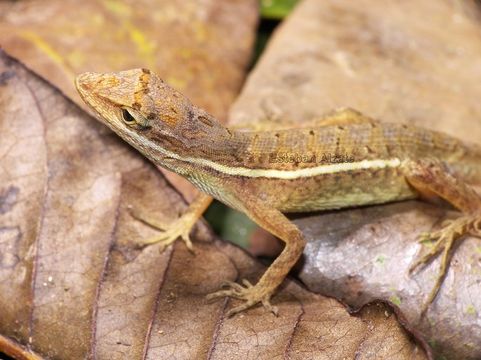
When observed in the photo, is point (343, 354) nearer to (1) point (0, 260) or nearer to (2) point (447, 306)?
(2) point (447, 306)

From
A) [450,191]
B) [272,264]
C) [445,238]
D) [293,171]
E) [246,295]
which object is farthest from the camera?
[450,191]

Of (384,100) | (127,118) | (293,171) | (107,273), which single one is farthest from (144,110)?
(384,100)

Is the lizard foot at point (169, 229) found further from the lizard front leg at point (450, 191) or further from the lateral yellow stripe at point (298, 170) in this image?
the lizard front leg at point (450, 191)

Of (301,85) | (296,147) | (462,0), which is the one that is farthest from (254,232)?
(462,0)

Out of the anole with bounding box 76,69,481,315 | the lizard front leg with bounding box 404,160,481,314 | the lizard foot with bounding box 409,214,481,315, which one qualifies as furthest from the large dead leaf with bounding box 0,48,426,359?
the lizard front leg with bounding box 404,160,481,314

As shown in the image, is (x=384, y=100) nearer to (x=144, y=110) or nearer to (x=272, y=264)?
(x=272, y=264)

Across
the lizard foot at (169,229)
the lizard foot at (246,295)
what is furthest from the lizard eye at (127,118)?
the lizard foot at (246,295)
